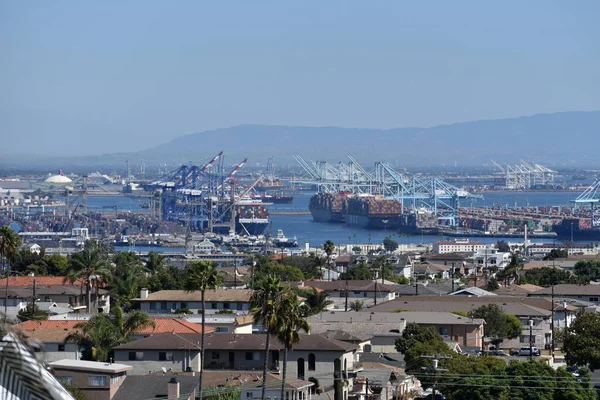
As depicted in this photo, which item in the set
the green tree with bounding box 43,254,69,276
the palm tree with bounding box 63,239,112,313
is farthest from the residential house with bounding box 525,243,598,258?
the palm tree with bounding box 63,239,112,313

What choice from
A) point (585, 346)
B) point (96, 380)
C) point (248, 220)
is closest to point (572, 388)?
point (585, 346)

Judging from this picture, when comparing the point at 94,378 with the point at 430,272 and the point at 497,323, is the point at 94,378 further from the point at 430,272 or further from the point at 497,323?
the point at 430,272

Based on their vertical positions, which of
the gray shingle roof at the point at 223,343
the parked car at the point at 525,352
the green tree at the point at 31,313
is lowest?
the parked car at the point at 525,352

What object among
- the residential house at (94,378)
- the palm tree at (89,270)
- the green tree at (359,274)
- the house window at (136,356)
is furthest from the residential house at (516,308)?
the residential house at (94,378)

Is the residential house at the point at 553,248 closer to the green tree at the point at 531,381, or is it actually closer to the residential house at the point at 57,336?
the residential house at the point at 57,336

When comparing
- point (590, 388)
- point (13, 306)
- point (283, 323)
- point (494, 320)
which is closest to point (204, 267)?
point (283, 323)
